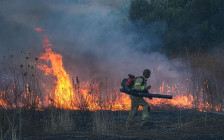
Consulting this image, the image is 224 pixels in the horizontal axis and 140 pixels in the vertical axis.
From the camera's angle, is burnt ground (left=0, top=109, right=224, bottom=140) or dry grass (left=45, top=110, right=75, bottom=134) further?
dry grass (left=45, top=110, right=75, bottom=134)

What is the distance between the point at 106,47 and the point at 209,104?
7.57 metres

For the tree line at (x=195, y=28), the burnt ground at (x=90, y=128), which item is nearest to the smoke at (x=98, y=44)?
the tree line at (x=195, y=28)

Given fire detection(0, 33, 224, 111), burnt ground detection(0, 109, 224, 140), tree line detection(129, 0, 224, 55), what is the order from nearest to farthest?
1. burnt ground detection(0, 109, 224, 140)
2. fire detection(0, 33, 224, 111)
3. tree line detection(129, 0, 224, 55)

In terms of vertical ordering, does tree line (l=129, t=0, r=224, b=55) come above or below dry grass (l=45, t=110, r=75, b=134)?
above

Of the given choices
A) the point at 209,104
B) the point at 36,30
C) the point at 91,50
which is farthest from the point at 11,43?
the point at 209,104

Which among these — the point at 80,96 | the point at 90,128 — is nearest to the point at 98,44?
the point at 80,96

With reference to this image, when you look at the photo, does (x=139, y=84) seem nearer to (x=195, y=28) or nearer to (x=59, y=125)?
(x=59, y=125)

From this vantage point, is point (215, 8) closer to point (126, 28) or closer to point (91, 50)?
point (126, 28)

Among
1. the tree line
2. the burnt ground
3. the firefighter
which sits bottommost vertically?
the burnt ground

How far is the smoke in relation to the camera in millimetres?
15883

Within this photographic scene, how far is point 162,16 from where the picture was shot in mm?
17062

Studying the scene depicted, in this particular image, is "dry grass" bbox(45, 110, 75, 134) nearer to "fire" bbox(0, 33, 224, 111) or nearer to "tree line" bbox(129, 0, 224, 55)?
"fire" bbox(0, 33, 224, 111)

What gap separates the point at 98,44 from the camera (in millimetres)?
16953

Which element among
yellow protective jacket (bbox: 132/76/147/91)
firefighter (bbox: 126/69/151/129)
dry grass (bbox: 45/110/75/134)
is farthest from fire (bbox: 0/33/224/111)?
yellow protective jacket (bbox: 132/76/147/91)
